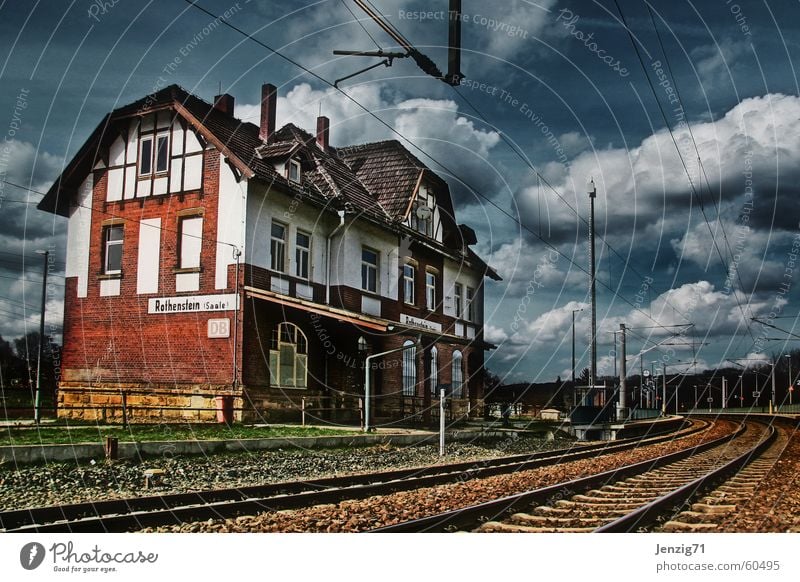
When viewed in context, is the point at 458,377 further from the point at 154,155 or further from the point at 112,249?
the point at 154,155

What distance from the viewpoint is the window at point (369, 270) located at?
15148mm

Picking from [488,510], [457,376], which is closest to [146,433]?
[488,510]

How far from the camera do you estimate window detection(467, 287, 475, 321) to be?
17.9 metres

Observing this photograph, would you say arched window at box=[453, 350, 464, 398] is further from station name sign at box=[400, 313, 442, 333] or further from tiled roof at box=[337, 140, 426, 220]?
tiled roof at box=[337, 140, 426, 220]

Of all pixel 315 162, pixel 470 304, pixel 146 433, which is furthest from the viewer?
pixel 470 304

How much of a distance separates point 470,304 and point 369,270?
4.18 metres

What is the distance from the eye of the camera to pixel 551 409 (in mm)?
26750

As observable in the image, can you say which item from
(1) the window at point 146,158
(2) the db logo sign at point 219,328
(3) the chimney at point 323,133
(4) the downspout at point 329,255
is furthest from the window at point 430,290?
(1) the window at point 146,158

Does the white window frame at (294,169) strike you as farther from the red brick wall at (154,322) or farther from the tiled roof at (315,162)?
the red brick wall at (154,322)

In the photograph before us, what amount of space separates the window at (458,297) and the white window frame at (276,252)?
5149mm

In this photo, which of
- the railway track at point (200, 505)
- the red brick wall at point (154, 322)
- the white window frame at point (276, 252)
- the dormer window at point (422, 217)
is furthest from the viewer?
the dormer window at point (422, 217)

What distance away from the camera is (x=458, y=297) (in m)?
18.2

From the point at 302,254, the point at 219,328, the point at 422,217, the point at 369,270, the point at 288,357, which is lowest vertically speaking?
the point at 288,357
